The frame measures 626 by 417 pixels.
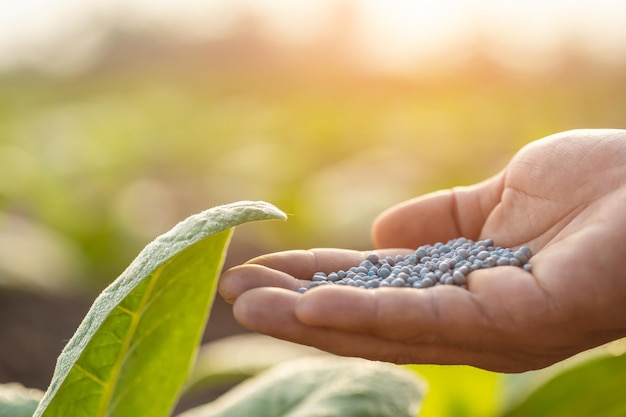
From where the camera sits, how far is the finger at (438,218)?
1896mm

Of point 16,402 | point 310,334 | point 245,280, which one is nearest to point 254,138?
point 16,402

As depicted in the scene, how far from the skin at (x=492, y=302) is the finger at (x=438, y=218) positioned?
0.31 metres

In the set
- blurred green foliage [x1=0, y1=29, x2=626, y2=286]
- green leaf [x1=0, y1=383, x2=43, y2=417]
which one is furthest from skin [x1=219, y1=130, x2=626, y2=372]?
blurred green foliage [x1=0, y1=29, x2=626, y2=286]

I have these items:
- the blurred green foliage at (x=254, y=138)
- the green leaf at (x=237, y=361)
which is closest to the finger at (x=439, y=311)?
the blurred green foliage at (x=254, y=138)

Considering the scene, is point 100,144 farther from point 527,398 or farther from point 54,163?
point 527,398

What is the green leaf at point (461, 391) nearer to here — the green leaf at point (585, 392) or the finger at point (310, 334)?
the green leaf at point (585, 392)

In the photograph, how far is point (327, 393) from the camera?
1448 millimetres

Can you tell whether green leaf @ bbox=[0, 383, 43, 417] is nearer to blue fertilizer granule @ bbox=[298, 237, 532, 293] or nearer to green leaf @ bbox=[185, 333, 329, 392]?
blue fertilizer granule @ bbox=[298, 237, 532, 293]

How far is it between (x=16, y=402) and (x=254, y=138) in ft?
18.1

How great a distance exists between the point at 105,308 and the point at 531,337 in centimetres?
71

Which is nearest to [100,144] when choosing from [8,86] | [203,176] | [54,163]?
[54,163]

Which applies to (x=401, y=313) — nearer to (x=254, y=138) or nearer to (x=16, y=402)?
(x=16, y=402)

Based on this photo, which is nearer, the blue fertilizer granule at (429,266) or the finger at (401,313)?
the finger at (401,313)

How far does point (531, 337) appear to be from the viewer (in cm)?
125
